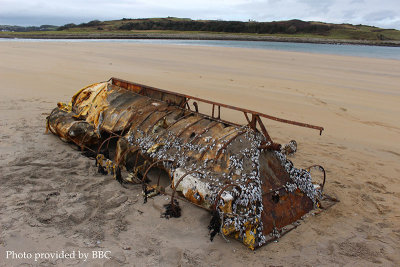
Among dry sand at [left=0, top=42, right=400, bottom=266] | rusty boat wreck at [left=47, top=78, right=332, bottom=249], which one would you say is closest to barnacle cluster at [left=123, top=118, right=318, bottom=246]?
rusty boat wreck at [left=47, top=78, right=332, bottom=249]

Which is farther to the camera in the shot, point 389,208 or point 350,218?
Result: point 389,208

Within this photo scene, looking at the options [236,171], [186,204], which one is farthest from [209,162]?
[186,204]

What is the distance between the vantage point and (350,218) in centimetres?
445

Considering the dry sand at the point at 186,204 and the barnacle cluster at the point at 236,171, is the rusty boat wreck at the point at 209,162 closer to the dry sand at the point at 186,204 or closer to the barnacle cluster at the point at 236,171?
the barnacle cluster at the point at 236,171

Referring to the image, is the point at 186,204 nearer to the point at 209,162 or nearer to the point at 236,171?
the point at 209,162

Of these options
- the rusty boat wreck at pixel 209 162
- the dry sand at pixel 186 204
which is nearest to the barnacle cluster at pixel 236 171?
the rusty boat wreck at pixel 209 162

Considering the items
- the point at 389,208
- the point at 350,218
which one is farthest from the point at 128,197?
the point at 389,208

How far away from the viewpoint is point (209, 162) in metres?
4.23

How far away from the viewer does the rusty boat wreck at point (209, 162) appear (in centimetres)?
375

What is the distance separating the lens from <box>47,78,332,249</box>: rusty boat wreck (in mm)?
3752

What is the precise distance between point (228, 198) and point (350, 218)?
1952 mm

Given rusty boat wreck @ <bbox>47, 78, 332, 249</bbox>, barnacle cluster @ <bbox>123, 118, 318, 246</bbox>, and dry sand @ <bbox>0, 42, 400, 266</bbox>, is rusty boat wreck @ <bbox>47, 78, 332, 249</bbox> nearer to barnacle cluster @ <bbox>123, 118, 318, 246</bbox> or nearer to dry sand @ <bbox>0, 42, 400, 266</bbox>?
barnacle cluster @ <bbox>123, 118, 318, 246</bbox>

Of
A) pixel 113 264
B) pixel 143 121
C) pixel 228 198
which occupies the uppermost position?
pixel 143 121

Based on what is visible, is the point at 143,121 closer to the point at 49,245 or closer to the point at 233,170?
the point at 233,170
